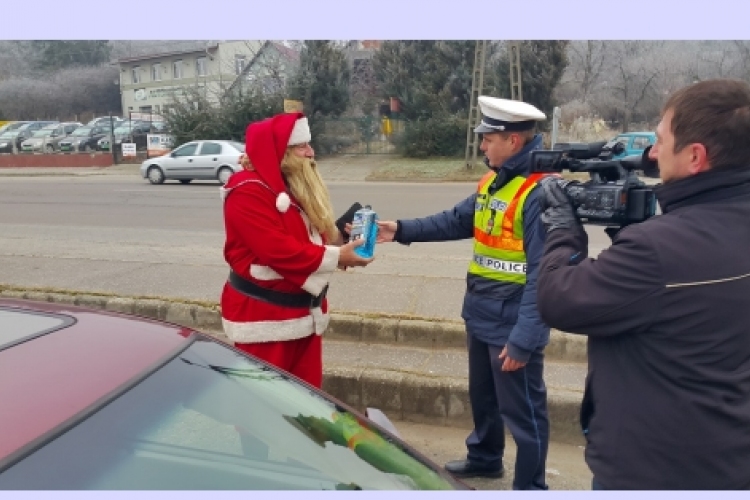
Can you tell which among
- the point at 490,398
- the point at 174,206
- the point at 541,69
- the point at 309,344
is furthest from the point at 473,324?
the point at 541,69

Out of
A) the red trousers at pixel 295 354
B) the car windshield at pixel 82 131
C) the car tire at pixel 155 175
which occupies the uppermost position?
the car windshield at pixel 82 131

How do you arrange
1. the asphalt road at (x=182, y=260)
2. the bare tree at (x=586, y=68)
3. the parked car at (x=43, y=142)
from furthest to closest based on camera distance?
the bare tree at (x=586, y=68) → the parked car at (x=43, y=142) → the asphalt road at (x=182, y=260)

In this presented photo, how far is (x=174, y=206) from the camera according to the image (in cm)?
1408

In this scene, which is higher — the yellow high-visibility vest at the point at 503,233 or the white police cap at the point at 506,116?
the white police cap at the point at 506,116

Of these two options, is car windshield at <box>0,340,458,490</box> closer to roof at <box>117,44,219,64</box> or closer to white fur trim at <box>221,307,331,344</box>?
white fur trim at <box>221,307,331,344</box>

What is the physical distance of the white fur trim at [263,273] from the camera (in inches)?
116

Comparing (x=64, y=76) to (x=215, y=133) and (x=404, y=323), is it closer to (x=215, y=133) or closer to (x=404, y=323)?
(x=215, y=133)

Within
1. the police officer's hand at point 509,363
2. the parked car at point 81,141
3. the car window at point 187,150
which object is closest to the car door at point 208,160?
the car window at point 187,150

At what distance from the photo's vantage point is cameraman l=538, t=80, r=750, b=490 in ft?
5.29

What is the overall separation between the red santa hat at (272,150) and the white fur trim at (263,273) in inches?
10.9

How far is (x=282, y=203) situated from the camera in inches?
113

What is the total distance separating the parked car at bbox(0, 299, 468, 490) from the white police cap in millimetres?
1468

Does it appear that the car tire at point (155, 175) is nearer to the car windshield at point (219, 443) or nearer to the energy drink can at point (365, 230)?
the energy drink can at point (365, 230)

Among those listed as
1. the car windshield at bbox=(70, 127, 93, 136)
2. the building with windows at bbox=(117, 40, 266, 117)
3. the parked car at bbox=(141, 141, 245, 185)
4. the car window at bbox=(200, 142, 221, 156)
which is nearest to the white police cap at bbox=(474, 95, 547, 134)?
the parked car at bbox=(141, 141, 245, 185)
